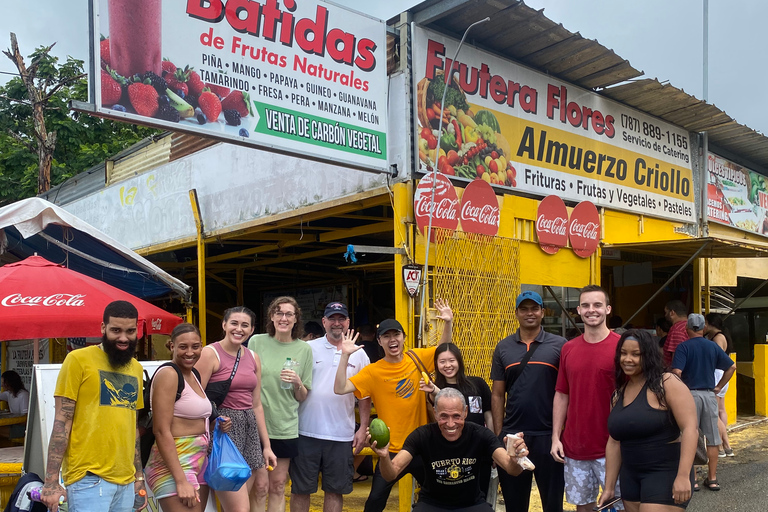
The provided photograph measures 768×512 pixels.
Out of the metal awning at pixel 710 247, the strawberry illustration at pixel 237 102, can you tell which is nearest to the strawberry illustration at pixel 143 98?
the strawberry illustration at pixel 237 102

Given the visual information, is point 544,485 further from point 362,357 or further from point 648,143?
point 648,143

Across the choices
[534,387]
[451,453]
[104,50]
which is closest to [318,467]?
[451,453]

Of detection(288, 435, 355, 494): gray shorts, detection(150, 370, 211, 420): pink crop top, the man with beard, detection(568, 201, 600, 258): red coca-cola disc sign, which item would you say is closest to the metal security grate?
detection(568, 201, 600, 258): red coca-cola disc sign

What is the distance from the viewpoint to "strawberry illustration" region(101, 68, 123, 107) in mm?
5371

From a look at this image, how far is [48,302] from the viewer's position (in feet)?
20.4

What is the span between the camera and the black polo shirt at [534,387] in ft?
→ 16.3

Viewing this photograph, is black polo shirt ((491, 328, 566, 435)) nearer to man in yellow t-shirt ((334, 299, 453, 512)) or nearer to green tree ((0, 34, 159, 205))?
man in yellow t-shirt ((334, 299, 453, 512))

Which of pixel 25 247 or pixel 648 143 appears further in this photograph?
pixel 648 143

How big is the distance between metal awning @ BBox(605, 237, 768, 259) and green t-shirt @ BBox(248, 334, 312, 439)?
18.9 ft

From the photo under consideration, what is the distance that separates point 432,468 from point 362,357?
169cm

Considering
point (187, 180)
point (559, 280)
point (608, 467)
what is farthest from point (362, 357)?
point (187, 180)

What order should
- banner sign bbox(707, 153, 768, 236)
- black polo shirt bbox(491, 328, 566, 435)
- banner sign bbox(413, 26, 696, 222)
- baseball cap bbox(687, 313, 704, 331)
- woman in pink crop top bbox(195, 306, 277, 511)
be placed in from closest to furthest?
woman in pink crop top bbox(195, 306, 277, 511), black polo shirt bbox(491, 328, 566, 435), baseball cap bbox(687, 313, 704, 331), banner sign bbox(413, 26, 696, 222), banner sign bbox(707, 153, 768, 236)

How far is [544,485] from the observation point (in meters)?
4.98

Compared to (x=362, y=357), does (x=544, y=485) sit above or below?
below
